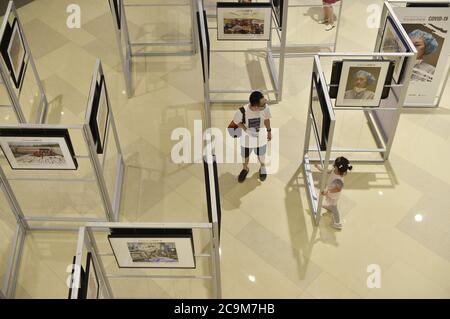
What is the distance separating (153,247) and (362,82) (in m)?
3.12

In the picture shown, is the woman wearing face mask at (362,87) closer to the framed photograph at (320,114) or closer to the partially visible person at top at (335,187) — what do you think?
the framed photograph at (320,114)

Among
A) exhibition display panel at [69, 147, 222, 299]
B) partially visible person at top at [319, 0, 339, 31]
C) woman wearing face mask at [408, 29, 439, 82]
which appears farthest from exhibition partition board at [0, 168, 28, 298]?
partially visible person at top at [319, 0, 339, 31]

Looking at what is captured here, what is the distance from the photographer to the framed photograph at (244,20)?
23.0ft

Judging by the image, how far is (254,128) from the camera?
6.39 m

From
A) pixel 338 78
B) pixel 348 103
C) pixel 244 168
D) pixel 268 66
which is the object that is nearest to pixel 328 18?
pixel 268 66

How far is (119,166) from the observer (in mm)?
7043

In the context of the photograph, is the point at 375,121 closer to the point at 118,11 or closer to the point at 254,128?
the point at 254,128

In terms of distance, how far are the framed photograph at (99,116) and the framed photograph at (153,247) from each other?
1.44 meters

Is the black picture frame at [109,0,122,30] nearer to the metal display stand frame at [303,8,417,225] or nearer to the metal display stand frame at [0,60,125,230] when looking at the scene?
the metal display stand frame at [0,60,125,230]

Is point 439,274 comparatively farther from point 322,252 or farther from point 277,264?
point 277,264

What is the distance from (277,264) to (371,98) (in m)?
2.20

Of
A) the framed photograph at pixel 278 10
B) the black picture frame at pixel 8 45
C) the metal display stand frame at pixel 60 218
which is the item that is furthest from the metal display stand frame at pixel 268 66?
the black picture frame at pixel 8 45
